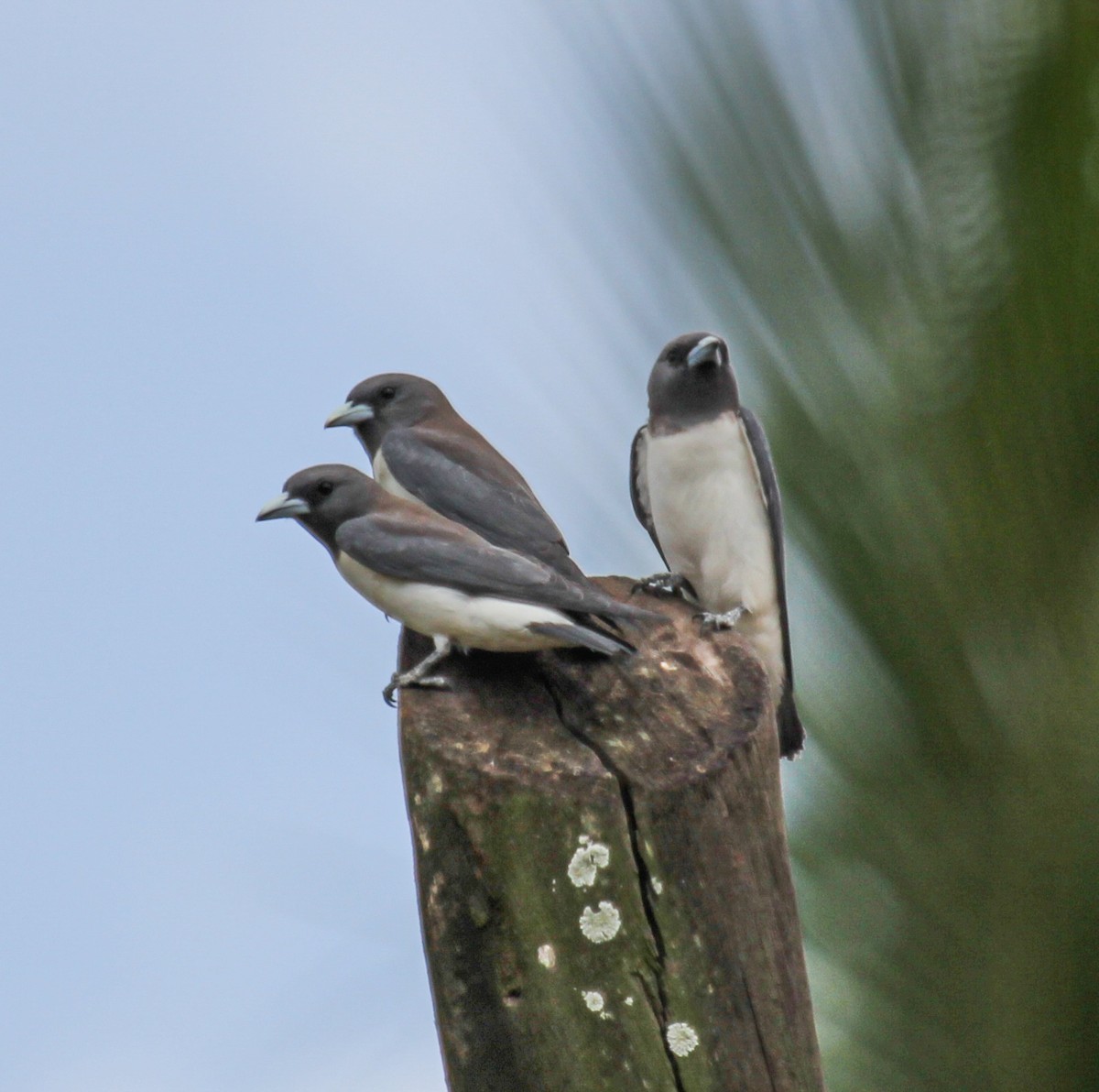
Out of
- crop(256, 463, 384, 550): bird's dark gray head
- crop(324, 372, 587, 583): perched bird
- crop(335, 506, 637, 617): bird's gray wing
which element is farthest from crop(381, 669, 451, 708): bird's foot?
crop(256, 463, 384, 550): bird's dark gray head

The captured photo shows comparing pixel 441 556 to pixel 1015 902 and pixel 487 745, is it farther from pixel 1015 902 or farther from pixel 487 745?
pixel 1015 902

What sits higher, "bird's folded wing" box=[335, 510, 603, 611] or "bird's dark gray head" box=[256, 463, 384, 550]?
"bird's dark gray head" box=[256, 463, 384, 550]

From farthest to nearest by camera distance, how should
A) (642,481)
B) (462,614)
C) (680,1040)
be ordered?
1. (642,481)
2. (462,614)
3. (680,1040)

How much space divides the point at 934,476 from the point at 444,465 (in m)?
1.93

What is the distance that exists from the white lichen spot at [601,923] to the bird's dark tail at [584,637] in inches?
31.6

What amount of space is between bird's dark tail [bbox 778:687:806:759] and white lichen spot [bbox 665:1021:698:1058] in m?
1.08

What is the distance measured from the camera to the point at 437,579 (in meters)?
3.88

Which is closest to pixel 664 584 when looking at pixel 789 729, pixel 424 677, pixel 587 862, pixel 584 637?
pixel 789 729

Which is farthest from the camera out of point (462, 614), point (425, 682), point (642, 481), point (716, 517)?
point (642, 481)

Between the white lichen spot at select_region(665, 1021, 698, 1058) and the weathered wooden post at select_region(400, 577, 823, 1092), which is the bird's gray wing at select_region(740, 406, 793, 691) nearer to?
the weathered wooden post at select_region(400, 577, 823, 1092)

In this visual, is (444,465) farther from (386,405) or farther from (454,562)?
(454,562)

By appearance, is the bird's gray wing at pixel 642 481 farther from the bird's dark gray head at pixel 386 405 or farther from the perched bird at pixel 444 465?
the bird's dark gray head at pixel 386 405

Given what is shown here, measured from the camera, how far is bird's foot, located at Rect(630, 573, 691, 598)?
13.8 feet

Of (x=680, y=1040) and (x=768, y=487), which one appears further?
(x=768, y=487)
